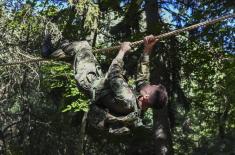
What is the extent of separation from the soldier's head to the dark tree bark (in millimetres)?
8398

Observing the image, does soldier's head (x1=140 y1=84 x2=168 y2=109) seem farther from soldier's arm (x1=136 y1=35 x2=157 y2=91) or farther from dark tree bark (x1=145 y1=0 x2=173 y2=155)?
dark tree bark (x1=145 y1=0 x2=173 y2=155)

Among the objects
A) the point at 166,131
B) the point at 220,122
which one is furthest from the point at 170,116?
the point at 220,122

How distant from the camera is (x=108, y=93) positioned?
5.02 meters

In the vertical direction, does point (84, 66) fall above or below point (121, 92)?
above

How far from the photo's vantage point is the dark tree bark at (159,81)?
13414 mm

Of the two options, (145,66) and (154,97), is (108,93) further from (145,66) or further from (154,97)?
(145,66)

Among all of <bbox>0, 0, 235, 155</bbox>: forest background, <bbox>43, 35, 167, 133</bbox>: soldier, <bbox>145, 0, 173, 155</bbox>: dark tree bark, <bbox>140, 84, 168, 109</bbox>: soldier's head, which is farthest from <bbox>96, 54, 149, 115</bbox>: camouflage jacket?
<bbox>145, 0, 173, 155</bbox>: dark tree bark

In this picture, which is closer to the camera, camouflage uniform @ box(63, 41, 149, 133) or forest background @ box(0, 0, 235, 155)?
camouflage uniform @ box(63, 41, 149, 133)

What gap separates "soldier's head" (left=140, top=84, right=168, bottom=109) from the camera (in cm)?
492

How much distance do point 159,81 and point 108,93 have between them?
905 centimetres

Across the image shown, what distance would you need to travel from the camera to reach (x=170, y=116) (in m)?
15.1

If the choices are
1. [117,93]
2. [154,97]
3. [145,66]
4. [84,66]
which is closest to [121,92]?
[117,93]

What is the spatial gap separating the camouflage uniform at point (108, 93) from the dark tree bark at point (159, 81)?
8.17 m

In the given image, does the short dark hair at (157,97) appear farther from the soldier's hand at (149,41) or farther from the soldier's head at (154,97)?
the soldier's hand at (149,41)
